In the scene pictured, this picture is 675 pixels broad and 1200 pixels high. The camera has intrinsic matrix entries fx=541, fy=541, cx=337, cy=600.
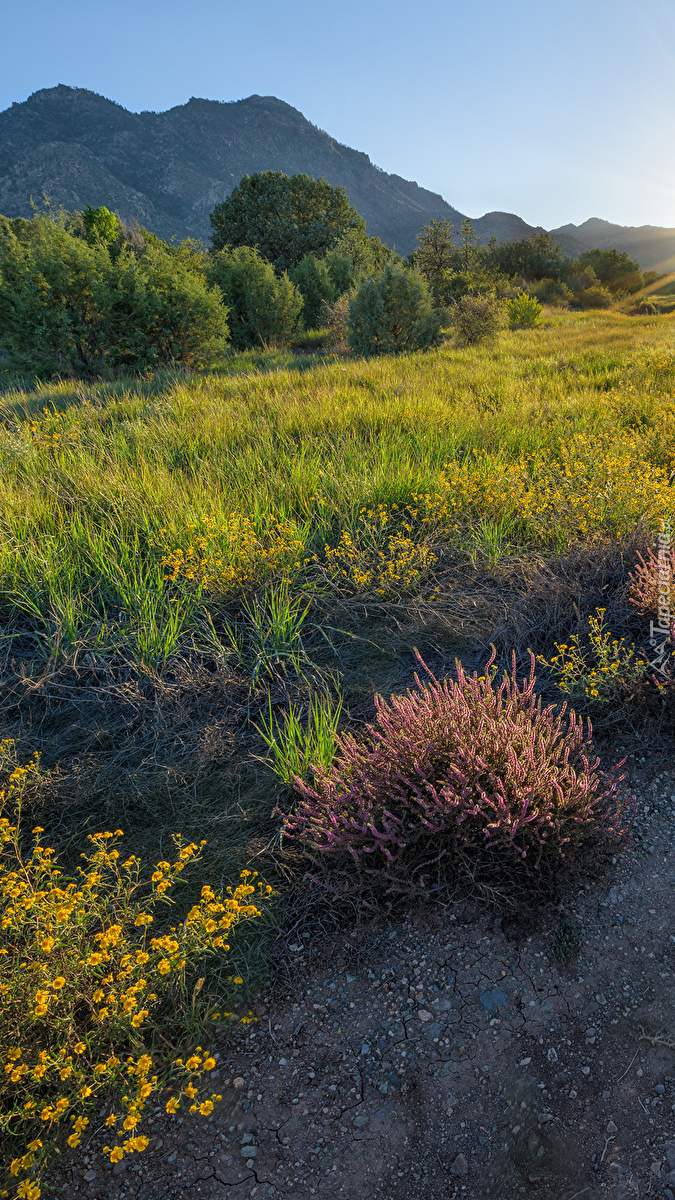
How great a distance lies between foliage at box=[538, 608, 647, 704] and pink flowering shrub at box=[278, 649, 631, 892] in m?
0.59

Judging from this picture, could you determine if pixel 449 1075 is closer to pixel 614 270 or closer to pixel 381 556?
pixel 381 556

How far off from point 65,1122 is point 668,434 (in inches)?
258

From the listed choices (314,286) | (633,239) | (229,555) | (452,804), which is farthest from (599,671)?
(633,239)

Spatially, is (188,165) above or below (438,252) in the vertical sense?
above

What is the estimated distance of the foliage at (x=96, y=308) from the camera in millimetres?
11508

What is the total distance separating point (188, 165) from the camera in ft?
306

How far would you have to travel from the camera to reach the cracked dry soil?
141cm

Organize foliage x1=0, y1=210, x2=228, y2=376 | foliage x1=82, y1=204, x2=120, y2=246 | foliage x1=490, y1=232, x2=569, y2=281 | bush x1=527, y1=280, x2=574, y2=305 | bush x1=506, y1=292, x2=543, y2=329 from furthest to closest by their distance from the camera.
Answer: foliage x1=490, y1=232, x2=569, y2=281
bush x1=527, y1=280, x2=574, y2=305
foliage x1=82, y1=204, x2=120, y2=246
bush x1=506, y1=292, x2=543, y2=329
foliage x1=0, y1=210, x2=228, y2=376

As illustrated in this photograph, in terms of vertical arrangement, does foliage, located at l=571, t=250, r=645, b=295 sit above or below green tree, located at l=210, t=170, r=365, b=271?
below

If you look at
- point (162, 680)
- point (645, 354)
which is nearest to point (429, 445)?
point (162, 680)

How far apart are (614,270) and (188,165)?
89.6 m

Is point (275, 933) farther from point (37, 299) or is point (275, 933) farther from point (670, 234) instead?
point (670, 234)

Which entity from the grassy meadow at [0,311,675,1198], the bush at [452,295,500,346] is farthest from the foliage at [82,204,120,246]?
the grassy meadow at [0,311,675,1198]

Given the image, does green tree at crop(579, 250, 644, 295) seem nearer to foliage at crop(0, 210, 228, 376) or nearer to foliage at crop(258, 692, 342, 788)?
foliage at crop(0, 210, 228, 376)
